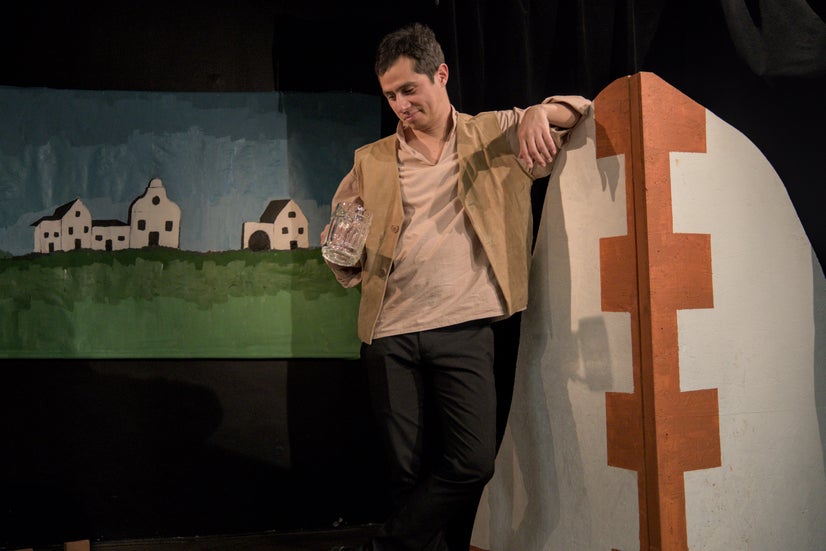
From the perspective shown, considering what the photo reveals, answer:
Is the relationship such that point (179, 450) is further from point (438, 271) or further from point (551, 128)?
point (551, 128)

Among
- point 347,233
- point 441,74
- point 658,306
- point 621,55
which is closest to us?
point 658,306

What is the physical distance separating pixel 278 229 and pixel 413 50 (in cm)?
91

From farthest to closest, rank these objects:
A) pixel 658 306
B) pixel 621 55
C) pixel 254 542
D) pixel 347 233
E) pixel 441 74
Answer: pixel 254 542 → pixel 621 55 → pixel 441 74 → pixel 347 233 → pixel 658 306

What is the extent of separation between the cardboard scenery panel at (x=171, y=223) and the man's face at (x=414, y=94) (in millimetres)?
646

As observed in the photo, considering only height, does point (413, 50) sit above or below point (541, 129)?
above

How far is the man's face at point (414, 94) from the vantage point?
6.30 ft

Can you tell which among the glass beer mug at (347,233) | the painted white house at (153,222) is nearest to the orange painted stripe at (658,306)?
the glass beer mug at (347,233)

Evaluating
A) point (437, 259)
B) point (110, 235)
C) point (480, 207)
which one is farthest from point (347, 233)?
point (110, 235)

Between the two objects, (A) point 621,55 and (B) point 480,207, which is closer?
(B) point 480,207

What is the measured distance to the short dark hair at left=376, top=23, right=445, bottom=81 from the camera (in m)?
1.92

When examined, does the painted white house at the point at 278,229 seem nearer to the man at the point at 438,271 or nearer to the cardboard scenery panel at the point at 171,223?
the cardboard scenery panel at the point at 171,223

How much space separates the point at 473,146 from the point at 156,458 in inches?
61.3

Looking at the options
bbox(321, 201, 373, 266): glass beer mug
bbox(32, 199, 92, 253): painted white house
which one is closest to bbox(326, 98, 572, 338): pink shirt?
bbox(321, 201, 373, 266): glass beer mug

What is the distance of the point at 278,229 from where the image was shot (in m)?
2.57
